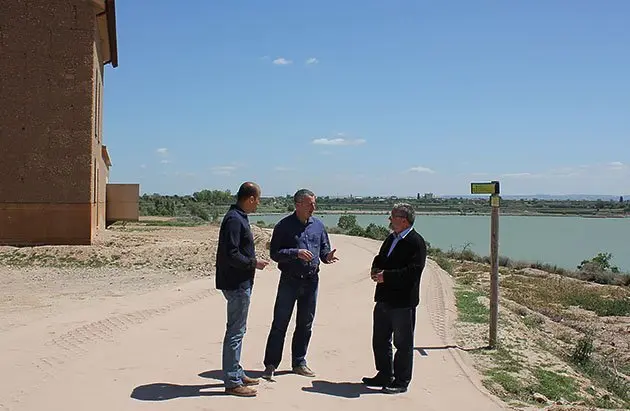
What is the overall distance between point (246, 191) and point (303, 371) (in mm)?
2179

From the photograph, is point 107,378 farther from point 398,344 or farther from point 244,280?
point 398,344

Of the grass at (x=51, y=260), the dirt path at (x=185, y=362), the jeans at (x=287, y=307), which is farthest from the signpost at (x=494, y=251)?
the grass at (x=51, y=260)

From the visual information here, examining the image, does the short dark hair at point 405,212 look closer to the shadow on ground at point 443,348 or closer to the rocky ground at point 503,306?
the rocky ground at point 503,306

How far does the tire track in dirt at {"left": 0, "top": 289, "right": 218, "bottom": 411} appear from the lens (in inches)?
265

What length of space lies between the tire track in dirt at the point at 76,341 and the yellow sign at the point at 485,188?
217 inches

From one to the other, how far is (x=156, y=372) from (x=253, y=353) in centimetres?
154

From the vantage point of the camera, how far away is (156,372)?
280 inches

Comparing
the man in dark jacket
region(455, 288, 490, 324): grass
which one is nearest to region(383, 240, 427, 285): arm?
the man in dark jacket

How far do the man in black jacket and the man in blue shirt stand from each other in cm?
71

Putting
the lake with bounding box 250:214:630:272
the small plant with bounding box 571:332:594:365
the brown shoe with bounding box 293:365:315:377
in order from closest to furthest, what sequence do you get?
the brown shoe with bounding box 293:365:315:377
the small plant with bounding box 571:332:594:365
the lake with bounding box 250:214:630:272

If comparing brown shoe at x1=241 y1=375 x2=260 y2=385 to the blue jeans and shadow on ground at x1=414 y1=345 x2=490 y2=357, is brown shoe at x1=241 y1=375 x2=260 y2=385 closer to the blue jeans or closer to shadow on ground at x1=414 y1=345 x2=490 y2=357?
the blue jeans

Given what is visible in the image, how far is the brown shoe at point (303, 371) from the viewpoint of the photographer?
718 centimetres

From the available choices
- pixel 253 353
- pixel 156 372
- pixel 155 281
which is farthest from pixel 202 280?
pixel 156 372

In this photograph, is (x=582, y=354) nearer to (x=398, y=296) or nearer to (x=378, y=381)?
(x=378, y=381)
